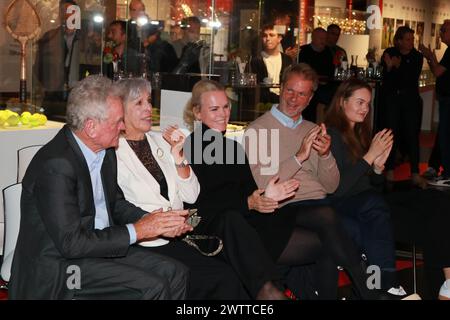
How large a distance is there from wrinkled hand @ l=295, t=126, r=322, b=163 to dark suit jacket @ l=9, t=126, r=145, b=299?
4.81 ft

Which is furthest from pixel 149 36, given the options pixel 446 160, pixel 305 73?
pixel 446 160

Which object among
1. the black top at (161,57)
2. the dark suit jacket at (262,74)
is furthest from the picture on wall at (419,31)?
the black top at (161,57)

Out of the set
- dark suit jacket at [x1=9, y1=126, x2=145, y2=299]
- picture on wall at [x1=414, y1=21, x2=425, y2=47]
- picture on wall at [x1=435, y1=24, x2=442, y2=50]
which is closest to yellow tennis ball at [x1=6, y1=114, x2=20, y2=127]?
dark suit jacket at [x1=9, y1=126, x2=145, y2=299]

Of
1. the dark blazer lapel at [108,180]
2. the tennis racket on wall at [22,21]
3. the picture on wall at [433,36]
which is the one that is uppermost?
the picture on wall at [433,36]

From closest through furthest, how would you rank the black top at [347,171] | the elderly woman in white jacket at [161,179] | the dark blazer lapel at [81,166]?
the dark blazer lapel at [81,166] < the elderly woman in white jacket at [161,179] < the black top at [347,171]

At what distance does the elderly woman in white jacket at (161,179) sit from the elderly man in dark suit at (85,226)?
234mm

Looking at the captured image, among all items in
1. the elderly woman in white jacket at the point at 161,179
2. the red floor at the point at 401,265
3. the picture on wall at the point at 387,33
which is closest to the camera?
the elderly woman in white jacket at the point at 161,179

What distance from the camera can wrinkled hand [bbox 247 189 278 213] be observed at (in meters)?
3.84

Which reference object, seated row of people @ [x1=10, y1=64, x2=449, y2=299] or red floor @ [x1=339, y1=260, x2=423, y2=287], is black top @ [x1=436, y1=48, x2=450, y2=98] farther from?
seated row of people @ [x1=10, y1=64, x2=449, y2=299]

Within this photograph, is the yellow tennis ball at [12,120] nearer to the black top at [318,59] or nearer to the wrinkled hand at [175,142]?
the wrinkled hand at [175,142]

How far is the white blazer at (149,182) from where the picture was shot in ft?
12.0

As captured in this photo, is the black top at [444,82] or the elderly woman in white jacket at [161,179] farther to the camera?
the black top at [444,82]
